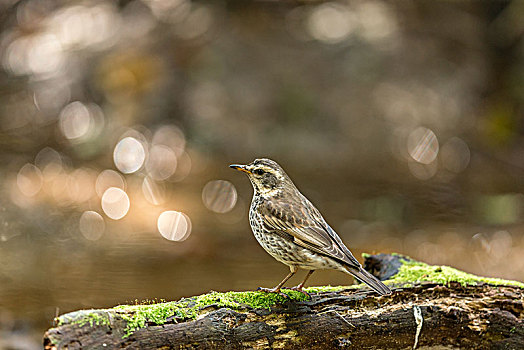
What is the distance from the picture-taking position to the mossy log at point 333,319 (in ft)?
13.3

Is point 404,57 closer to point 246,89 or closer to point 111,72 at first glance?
point 246,89

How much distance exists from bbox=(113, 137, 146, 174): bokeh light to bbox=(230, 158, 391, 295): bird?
7.05 meters

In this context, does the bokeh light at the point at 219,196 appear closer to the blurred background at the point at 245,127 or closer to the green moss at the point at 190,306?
the blurred background at the point at 245,127

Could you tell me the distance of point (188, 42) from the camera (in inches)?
541

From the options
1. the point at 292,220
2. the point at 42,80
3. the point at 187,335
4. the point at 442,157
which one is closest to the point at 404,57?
the point at 442,157

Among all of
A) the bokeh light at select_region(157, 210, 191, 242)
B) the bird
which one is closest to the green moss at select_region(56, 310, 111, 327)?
the bird

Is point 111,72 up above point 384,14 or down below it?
below

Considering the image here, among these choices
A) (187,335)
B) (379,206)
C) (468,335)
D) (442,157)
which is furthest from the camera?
(442,157)

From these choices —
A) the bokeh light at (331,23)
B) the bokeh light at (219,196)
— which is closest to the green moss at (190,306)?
the bokeh light at (219,196)

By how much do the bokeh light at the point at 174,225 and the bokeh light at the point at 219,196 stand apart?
0.68m

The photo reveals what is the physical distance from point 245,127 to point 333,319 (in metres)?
8.34

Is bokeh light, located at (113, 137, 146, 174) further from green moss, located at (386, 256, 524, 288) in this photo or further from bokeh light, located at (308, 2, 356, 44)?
green moss, located at (386, 256, 524, 288)

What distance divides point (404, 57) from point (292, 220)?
9820 millimetres

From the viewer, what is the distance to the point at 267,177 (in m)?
5.44
